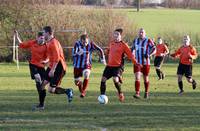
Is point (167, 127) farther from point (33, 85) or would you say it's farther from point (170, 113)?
point (33, 85)

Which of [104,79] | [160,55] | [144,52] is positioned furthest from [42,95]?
[160,55]

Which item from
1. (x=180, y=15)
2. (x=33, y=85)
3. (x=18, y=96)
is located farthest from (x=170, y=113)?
(x=180, y=15)

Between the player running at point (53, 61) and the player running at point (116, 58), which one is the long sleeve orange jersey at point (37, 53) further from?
the player running at point (116, 58)

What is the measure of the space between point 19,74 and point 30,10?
12197 mm

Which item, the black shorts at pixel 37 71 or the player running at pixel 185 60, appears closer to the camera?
the black shorts at pixel 37 71

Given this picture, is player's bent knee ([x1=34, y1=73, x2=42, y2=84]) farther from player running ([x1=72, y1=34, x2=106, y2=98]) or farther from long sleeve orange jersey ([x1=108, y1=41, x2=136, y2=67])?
player running ([x1=72, y1=34, x2=106, y2=98])

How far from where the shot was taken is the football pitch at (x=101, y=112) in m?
12.8

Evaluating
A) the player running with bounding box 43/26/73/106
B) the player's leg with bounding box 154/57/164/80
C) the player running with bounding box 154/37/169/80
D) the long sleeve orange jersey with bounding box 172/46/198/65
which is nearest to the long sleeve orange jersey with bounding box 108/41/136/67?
the player running with bounding box 43/26/73/106

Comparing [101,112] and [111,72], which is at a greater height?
[111,72]

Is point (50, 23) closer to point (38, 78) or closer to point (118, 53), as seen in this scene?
point (118, 53)

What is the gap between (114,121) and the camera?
13328mm

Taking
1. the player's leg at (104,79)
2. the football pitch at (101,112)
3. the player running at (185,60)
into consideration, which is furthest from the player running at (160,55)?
the player's leg at (104,79)

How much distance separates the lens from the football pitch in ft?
41.8

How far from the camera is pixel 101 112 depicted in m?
14.8
